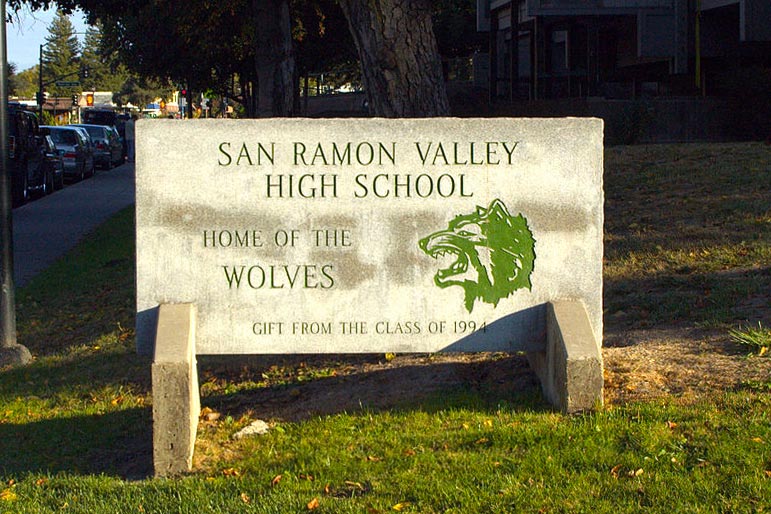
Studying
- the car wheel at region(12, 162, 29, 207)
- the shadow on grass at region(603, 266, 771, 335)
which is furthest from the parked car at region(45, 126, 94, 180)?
the shadow on grass at region(603, 266, 771, 335)

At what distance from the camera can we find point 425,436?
588cm

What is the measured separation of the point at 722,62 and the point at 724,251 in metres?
17.7

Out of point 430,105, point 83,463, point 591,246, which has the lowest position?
point 83,463

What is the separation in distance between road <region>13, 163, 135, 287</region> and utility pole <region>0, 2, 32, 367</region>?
185 inches

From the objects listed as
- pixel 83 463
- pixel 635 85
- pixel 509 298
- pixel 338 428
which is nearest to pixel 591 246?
pixel 509 298

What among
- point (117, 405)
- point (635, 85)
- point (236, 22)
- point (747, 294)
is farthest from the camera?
point (635, 85)

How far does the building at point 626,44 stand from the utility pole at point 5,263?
16934 mm

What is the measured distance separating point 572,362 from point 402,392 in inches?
56.6

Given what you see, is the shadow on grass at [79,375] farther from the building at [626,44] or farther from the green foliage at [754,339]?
the building at [626,44]

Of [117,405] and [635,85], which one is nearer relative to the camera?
[117,405]

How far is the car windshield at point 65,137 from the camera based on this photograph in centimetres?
3481

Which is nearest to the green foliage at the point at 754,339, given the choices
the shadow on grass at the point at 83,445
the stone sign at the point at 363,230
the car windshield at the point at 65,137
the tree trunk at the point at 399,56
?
the stone sign at the point at 363,230

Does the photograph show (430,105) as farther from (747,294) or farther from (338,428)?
(338,428)

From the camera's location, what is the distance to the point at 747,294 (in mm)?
8469
